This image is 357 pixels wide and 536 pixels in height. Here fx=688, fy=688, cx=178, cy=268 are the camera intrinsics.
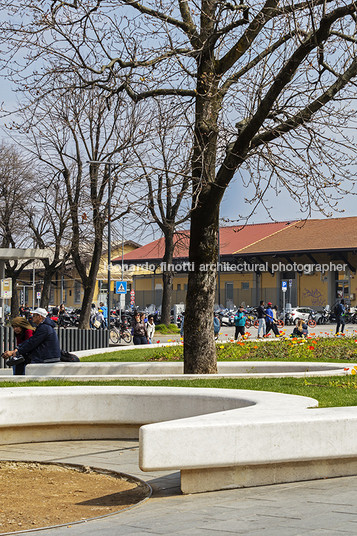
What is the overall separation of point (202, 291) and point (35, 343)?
2766mm

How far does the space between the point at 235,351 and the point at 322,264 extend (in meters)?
39.4

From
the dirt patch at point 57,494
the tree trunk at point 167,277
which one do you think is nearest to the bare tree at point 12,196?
the tree trunk at point 167,277

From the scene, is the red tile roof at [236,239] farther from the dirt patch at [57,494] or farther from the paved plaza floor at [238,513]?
the paved plaza floor at [238,513]

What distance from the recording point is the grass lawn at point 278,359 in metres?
8.62

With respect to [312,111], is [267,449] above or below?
below

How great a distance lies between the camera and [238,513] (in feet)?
15.7

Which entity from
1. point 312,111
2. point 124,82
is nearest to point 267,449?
point 312,111

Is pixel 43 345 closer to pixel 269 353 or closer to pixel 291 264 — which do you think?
pixel 269 353

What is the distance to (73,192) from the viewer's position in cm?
3030

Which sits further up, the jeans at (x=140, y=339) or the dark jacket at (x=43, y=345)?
the dark jacket at (x=43, y=345)

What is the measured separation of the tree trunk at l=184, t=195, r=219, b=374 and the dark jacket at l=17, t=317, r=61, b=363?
215cm

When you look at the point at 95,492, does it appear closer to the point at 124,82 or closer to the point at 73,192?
the point at 124,82

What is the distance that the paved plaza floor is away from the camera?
4.34 metres

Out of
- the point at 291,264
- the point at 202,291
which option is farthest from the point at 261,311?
the point at 291,264
